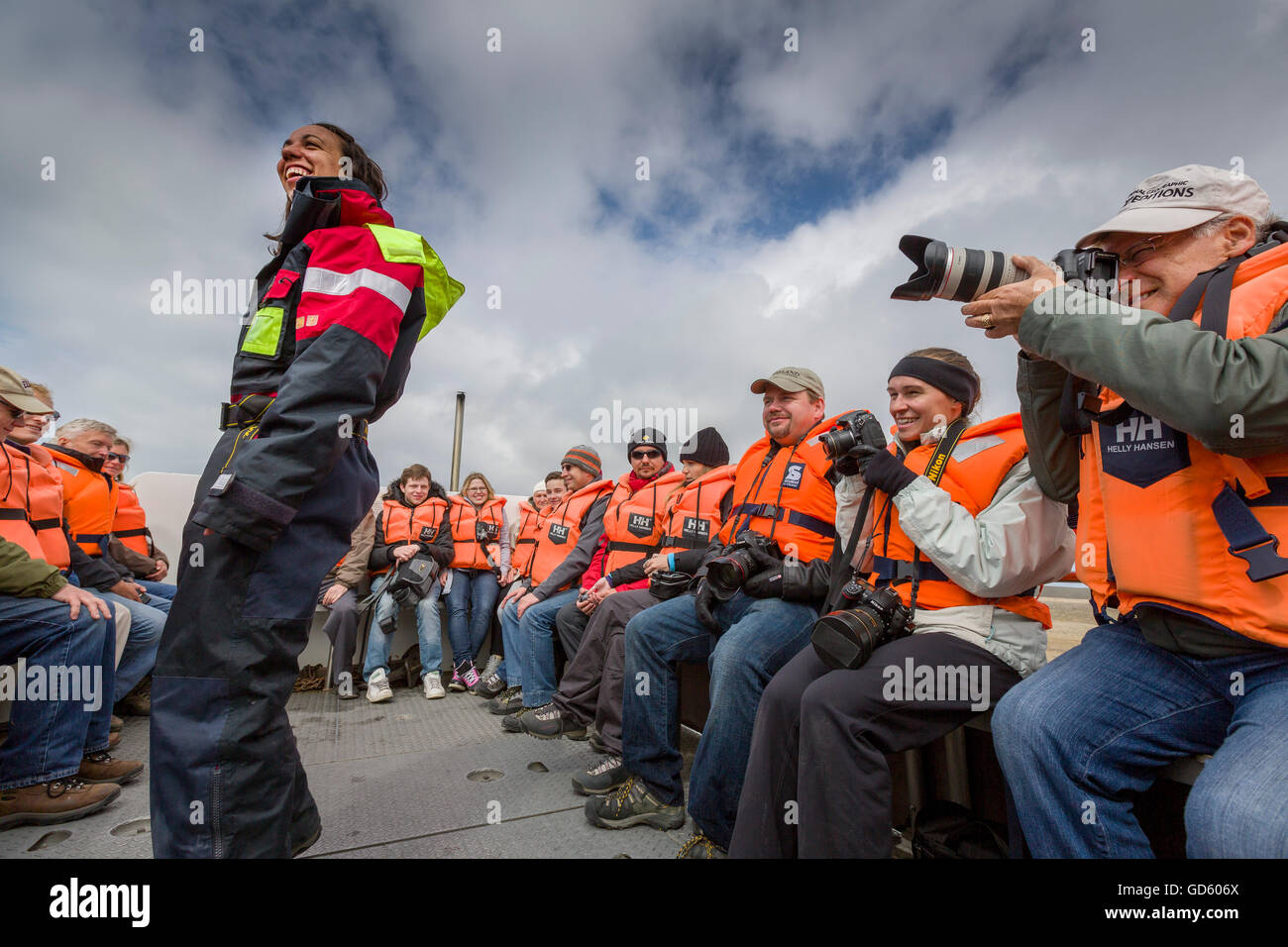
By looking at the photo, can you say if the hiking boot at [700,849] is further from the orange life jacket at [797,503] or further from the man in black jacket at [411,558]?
the man in black jacket at [411,558]

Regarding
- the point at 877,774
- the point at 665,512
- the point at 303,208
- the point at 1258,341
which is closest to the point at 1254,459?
the point at 1258,341

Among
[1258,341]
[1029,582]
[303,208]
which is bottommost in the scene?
[1029,582]

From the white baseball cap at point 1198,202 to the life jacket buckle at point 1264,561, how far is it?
66cm

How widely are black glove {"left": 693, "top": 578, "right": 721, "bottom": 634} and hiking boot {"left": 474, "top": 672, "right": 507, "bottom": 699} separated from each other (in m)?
2.48

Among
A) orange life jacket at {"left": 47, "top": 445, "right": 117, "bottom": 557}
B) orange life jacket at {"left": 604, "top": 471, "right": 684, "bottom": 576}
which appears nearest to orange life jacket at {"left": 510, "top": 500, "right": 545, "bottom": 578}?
orange life jacket at {"left": 604, "top": 471, "right": 684, "bottom": 576}

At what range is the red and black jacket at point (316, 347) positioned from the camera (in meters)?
1.33

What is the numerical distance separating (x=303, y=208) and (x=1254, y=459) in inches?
84.9

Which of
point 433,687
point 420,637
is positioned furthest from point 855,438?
point 420,637

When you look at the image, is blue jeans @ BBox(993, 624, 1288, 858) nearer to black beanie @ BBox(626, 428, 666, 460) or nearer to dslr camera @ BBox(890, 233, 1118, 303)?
dslr camera @ BBox(890, 233, 1118, 303)

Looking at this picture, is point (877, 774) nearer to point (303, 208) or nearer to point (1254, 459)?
point (1254, 459)

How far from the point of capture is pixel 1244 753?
0.91 m

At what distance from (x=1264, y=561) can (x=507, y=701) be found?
381 centimetres

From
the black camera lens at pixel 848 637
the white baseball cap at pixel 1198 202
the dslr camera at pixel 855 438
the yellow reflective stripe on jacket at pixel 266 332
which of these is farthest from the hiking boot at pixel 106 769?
the white baseball cap at pixel 1198 202

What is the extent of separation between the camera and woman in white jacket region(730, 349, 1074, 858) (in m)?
1.41
